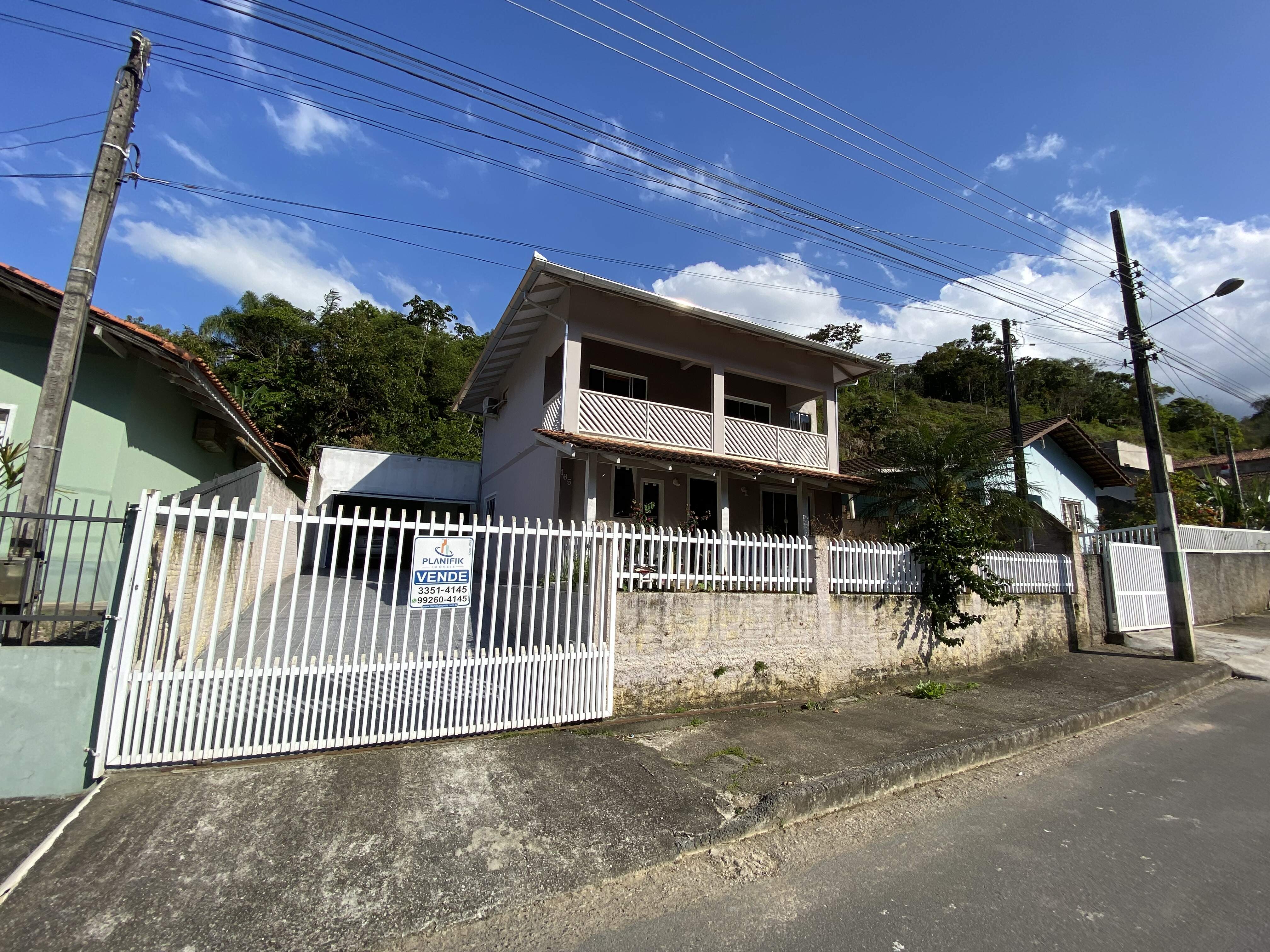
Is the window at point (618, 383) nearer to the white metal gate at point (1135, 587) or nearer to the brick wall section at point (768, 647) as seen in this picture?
the brick wall section at point (768, 647)

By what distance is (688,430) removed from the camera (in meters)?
12.7

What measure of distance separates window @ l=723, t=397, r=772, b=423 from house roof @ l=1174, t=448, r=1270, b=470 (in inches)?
1140

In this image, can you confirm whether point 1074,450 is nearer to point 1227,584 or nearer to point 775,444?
point 1227,584

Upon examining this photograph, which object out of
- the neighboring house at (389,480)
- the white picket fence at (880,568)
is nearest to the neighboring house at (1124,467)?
the white picket fence at (880,568)

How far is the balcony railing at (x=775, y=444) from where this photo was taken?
13352mm

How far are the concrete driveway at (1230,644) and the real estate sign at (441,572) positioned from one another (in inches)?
473

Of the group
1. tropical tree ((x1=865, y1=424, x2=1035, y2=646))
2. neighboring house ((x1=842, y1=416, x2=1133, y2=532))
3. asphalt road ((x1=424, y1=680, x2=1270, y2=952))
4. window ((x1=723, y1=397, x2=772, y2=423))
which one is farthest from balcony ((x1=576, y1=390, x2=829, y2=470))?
asphalt road ((x1=424, y1=680, x2=1270, y2=952))

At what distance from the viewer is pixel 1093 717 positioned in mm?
6316

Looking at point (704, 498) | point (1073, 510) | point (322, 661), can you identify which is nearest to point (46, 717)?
point (322, 661)

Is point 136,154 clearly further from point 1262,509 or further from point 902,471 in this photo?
point 1262,509

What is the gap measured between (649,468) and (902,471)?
496 cm

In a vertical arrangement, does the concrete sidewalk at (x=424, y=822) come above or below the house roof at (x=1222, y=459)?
below

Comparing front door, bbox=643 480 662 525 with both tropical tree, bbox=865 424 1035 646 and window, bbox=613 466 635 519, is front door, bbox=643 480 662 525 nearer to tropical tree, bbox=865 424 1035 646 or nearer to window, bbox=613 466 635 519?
window, bbox=613 466 635 519

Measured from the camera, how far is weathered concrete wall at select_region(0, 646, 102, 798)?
359cm
